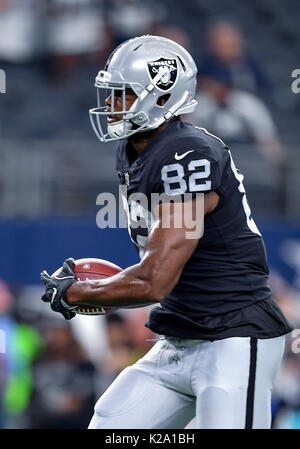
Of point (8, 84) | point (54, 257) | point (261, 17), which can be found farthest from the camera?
point (261, 17)

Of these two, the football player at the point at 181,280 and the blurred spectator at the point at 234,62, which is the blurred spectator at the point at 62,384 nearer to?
the blurred spectator at the point at 234,62

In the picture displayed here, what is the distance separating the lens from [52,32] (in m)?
7.43

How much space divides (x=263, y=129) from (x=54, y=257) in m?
1.80

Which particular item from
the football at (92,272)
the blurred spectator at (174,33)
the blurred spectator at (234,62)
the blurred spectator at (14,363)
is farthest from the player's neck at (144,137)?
the blurred spectator at (174,33)

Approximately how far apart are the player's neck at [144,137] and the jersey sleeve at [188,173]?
236 millimetres

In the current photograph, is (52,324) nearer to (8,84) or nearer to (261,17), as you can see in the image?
(8,84)

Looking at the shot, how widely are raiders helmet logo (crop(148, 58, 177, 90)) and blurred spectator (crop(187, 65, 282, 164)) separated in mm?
3018

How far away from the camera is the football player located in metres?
2.93

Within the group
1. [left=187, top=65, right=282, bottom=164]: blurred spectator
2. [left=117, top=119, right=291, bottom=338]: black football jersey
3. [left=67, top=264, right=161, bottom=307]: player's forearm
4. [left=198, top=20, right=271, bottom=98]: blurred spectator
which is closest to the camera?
[left=67, top=264, right=161, bottom=307]: player's forearm

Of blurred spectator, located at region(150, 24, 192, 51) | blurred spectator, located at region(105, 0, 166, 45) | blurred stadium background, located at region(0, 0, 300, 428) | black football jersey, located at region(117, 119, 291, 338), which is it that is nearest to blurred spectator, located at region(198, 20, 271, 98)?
blurred stadium background, located at region(0, 0, 300, 428)

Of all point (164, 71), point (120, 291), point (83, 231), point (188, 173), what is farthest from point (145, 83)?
point (83, 231)

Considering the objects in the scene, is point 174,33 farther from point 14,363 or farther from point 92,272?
point 92,272

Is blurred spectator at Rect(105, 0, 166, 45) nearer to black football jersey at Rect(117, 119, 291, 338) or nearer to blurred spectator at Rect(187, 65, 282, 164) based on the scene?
blurred spectator at Rect(187, 65, 282, 164)
